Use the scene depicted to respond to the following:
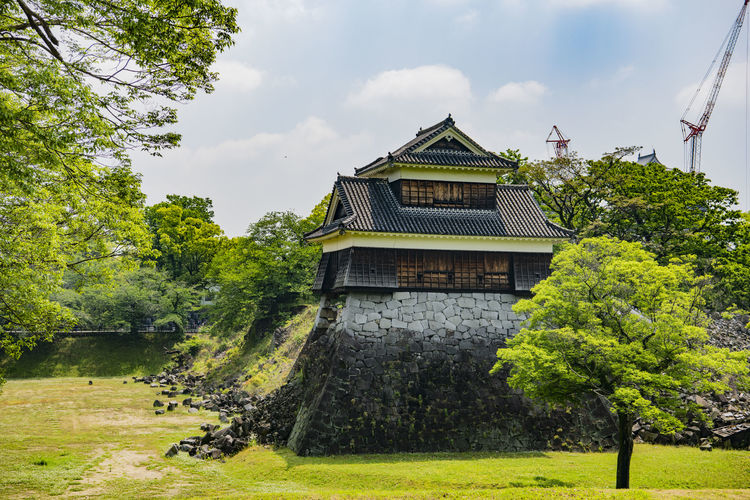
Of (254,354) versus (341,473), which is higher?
(254,354)

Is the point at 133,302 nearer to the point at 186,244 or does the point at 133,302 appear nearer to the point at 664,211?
the point at 186,244

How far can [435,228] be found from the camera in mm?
20359

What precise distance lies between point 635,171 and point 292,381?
25.8 metres

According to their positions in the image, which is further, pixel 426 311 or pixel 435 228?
pixel 435 228

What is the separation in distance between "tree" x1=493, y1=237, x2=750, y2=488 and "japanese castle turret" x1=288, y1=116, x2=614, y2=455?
4.24 m

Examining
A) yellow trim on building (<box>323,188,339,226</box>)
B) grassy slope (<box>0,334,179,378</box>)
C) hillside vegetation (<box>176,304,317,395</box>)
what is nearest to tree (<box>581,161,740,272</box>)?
yellow trim on building (<box>323,188,339,226</box>)

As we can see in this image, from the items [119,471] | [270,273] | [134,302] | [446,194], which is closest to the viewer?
[119,471]

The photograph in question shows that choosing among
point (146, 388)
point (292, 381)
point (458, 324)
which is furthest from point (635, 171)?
point (146, 388)

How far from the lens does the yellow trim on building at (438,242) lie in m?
19.9

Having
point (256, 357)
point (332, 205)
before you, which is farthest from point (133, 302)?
point (332, 205)

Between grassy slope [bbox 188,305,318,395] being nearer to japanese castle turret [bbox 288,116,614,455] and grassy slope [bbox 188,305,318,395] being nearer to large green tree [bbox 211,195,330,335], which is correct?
large green tree [bbox 211,195,330,335]

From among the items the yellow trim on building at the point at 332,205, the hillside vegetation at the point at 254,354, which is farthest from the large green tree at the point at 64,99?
the hillside vegetation at the point at 254,354

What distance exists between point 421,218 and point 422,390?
258 inches

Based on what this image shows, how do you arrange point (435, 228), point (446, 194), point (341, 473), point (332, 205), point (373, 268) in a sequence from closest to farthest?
point (341, 473)
point (373, 268)
point (435, 228)
point (446, 194)
point (332, 205)
